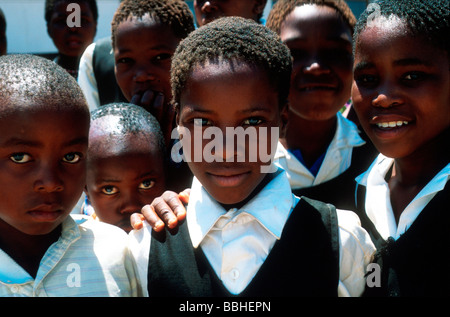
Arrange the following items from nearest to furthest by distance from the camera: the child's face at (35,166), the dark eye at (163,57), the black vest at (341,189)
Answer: the child's face at (35,166) < the black vest at (341,189) < the dark eye at (163,57)

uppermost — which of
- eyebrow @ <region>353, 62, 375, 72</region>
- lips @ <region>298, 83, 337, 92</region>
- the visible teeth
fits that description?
eyebrow @ <region>353, 62, 375, 72</region>

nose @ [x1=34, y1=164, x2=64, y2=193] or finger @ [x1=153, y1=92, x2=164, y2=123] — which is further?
finger @ [x1=153, y1=92, x2=164, y2=123]

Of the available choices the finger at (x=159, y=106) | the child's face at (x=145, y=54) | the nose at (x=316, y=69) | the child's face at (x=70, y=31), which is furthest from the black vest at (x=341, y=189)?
the child's face at (x=70, y=31)

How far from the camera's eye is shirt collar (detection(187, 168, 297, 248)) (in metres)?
1.43

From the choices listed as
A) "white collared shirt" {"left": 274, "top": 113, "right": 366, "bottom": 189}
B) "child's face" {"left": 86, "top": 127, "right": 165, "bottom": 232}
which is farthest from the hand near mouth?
"white collared shirt" {"left": 274, "top": 113, "right": 366, "bottom": 189}

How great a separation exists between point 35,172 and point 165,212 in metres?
0.42

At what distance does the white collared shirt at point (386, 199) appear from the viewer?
58.3 inches

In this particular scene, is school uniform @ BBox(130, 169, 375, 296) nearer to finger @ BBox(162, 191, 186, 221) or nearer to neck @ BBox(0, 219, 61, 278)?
finger @ BBox(162, 191, 186, 221)

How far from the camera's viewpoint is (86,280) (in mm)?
1365

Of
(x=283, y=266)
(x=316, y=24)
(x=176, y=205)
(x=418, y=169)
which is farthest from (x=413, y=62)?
(x=176, y=205)

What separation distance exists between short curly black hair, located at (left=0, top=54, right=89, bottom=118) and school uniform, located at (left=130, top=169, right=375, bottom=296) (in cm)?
49

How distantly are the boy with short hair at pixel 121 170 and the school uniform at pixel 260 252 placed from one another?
0.43 metres

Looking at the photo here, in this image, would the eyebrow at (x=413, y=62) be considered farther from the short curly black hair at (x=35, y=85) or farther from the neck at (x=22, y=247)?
the neck at (x=22, y=247)
